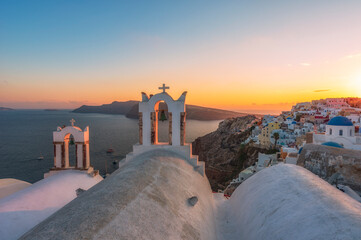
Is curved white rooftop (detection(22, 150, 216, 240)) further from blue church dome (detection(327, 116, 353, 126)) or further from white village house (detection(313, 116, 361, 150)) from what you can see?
blue church dome (detection(327, 116, 353, 126))

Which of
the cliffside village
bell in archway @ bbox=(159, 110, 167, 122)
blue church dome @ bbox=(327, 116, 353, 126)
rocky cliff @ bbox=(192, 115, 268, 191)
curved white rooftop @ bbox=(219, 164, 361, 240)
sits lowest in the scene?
rocky cliff @ bbox=(192, 115, 268, 191)

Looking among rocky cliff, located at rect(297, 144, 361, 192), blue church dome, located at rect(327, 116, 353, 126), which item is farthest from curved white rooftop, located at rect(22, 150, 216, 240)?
blue church dome, located at rect(327, 116, 353, 126)

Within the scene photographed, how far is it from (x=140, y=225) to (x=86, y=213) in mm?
881

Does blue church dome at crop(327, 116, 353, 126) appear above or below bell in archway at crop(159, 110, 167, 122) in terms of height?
below

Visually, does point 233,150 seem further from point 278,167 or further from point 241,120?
point 278,167

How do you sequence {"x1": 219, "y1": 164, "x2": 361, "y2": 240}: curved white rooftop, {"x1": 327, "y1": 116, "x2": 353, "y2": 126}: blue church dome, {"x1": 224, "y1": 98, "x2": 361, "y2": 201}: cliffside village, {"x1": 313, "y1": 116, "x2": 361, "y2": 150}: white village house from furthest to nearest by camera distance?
1. {"x1": 327, "y1": 116, "x2": 353, "y2": 126}: blue church dome
2. {"x1": 313, "y1": 116, "x2": 361, "y2": 150}: white village house
3. {"x1": 224, "y1": 98, "x2": 361, "y2": 201}: cliffside village
4. {"x1": 219, "y1": 164, "x2": 361, "y2": 240}: curved white rooftop

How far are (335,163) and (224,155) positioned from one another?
5017cm

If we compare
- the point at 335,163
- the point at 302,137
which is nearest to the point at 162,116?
the point at 335,163

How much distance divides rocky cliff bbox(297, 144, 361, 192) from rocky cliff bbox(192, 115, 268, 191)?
31123mm

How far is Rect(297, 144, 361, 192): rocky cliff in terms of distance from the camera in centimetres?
1148

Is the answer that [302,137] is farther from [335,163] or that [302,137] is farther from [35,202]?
[35,202]

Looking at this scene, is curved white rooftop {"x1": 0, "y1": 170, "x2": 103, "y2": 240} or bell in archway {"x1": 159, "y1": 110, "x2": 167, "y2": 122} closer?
curved white rooftop {"x1": 0, "y1": 170, "x2": 103, "y2": 240}

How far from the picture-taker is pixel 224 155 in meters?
61.6

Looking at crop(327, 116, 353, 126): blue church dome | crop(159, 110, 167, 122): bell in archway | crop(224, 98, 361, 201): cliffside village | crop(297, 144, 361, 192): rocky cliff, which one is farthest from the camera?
crop(327, 116, 353, 126): blue church dome
